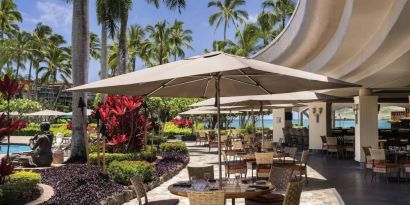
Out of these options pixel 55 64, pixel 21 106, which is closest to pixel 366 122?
pixel 21 106

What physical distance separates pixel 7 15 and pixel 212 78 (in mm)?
56760

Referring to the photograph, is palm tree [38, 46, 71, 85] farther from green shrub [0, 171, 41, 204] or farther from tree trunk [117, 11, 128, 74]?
green shrub [0, 171, 41, 204]

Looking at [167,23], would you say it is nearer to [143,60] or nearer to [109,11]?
[143,60]

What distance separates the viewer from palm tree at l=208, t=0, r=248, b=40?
5119 centimetres

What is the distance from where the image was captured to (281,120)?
30.1 meters

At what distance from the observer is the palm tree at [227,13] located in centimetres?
5119

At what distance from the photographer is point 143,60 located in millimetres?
60125

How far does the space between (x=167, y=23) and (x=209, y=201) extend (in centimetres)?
5418

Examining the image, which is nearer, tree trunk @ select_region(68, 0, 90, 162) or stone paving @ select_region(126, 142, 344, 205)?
stone paving @ select_region(126, 142, 344, 205)

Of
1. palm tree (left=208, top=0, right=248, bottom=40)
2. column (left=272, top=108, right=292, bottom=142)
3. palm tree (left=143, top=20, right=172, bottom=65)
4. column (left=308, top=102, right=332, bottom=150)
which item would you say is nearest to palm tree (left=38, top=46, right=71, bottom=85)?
palm tree (left=143, top=20, right=172, bottom=65)

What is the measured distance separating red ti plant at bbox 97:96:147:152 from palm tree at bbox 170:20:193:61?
47.2 m

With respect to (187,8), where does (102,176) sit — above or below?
below

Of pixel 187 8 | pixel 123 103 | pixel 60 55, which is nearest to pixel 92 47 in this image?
pixel 60 55

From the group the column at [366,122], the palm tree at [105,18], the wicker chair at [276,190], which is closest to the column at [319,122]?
the column at [366,122]
